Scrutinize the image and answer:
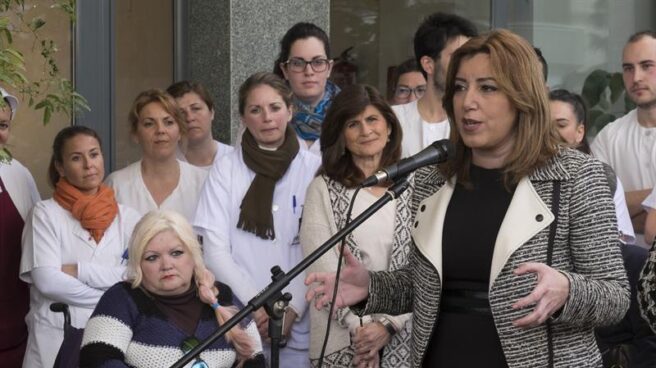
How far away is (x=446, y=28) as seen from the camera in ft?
21.8

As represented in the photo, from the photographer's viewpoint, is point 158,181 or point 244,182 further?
point 158,181

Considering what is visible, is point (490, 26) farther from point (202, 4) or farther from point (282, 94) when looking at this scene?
point (282, 94)

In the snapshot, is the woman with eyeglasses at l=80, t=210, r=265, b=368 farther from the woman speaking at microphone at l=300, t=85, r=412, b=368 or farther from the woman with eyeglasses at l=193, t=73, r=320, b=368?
the woman with eyeglasses at l=193, t=73, r=320, b=368

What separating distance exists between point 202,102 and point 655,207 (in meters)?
2.46

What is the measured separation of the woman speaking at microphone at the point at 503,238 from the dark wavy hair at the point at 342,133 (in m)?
1.70

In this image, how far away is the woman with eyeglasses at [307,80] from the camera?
260 inches

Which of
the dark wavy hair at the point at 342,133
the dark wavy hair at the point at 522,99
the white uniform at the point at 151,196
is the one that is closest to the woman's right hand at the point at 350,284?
the dark wavy hair at the point at 522,99

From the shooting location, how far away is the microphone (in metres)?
3.41

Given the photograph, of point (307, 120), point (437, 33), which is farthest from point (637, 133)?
point (307, 120)

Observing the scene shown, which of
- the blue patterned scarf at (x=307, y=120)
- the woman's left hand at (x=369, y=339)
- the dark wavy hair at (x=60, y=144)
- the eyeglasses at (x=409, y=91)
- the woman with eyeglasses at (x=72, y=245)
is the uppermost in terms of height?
the eyeglasses at (x=409, y=91)

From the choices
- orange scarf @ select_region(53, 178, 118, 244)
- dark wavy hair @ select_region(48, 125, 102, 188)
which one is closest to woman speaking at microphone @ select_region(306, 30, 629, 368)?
orange scarf @ select_region(53, 178, 118, 244)

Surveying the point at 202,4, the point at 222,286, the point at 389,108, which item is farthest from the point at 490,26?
the point at 222,286

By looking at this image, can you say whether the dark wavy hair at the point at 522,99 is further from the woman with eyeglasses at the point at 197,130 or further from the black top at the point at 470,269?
the woman with eyeglasses at the point at 197,130

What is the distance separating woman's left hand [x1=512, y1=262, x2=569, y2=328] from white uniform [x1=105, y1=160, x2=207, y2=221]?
323cm
